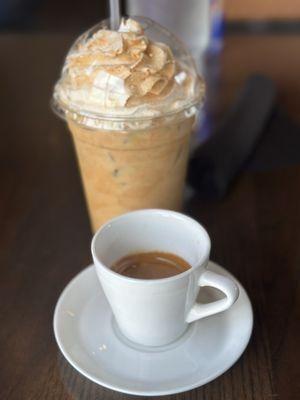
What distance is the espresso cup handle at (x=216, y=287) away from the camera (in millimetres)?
467

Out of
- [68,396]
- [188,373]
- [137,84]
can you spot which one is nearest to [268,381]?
[188,373]

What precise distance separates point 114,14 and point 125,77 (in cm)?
10

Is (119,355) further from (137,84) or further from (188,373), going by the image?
(137,84)

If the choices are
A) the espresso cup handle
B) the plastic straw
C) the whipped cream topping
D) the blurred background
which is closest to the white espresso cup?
the espresso cup handle

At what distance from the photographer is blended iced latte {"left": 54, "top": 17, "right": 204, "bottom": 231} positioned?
0.55 m

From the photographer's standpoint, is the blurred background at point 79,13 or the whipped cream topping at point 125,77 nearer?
the whipped cream topping at point 125,77

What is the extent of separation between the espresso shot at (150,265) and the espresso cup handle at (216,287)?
48 millimetres

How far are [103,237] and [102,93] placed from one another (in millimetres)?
154

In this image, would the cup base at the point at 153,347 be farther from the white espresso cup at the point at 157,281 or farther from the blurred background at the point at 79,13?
the blurred background at the point at 79,13

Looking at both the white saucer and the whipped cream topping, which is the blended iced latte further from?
the white saucer

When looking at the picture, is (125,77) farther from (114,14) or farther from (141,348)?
(141,348)

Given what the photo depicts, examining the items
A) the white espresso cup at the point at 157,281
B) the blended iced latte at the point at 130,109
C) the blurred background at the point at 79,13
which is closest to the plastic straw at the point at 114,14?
the blended iced latte at the point at 130,109

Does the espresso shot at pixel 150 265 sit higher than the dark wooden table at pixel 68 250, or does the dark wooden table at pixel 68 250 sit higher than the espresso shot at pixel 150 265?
the espresso shot at pixel 150 265

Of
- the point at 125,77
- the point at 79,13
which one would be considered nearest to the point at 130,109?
the point at 125,77
